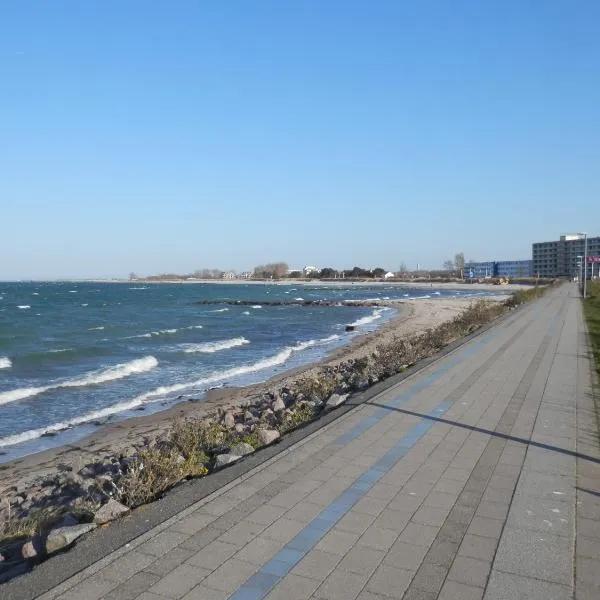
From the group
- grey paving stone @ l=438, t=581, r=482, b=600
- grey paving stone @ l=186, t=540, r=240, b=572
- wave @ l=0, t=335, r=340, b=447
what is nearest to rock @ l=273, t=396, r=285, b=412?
wave @ l=0, t=335, r=340, b=447

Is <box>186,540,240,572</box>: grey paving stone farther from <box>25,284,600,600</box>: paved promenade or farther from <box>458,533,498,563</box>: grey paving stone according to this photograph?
<box>458,533,498,563</box>: grey paving stone

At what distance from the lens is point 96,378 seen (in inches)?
701

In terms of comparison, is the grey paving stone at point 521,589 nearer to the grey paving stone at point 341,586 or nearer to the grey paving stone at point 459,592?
the grey paving stone at point 459,592

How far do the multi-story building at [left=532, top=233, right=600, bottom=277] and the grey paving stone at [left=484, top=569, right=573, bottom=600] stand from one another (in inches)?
4952

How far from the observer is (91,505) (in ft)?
16.8

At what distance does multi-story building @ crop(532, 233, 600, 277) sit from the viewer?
121438 mm

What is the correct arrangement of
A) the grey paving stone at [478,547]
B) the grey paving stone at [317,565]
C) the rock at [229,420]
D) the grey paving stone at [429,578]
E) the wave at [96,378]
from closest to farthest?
the grey paving stone at [429,578]
the grey paving stone at [317,565]
the grey paving stone at [478,547]
the rock at [229,420]
the wave at [96,378]

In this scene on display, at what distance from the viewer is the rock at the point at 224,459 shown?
19.8 ft

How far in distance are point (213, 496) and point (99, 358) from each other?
1934cm

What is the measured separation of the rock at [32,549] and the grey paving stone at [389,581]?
2.44m

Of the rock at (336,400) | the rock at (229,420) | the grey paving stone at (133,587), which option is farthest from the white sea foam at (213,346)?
the grey paving stone at (133,587)

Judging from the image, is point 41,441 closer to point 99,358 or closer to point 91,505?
point 91,505

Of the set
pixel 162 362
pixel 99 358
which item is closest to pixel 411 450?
pixel 162 362

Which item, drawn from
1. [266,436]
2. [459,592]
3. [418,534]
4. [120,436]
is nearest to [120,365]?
[120,436]
